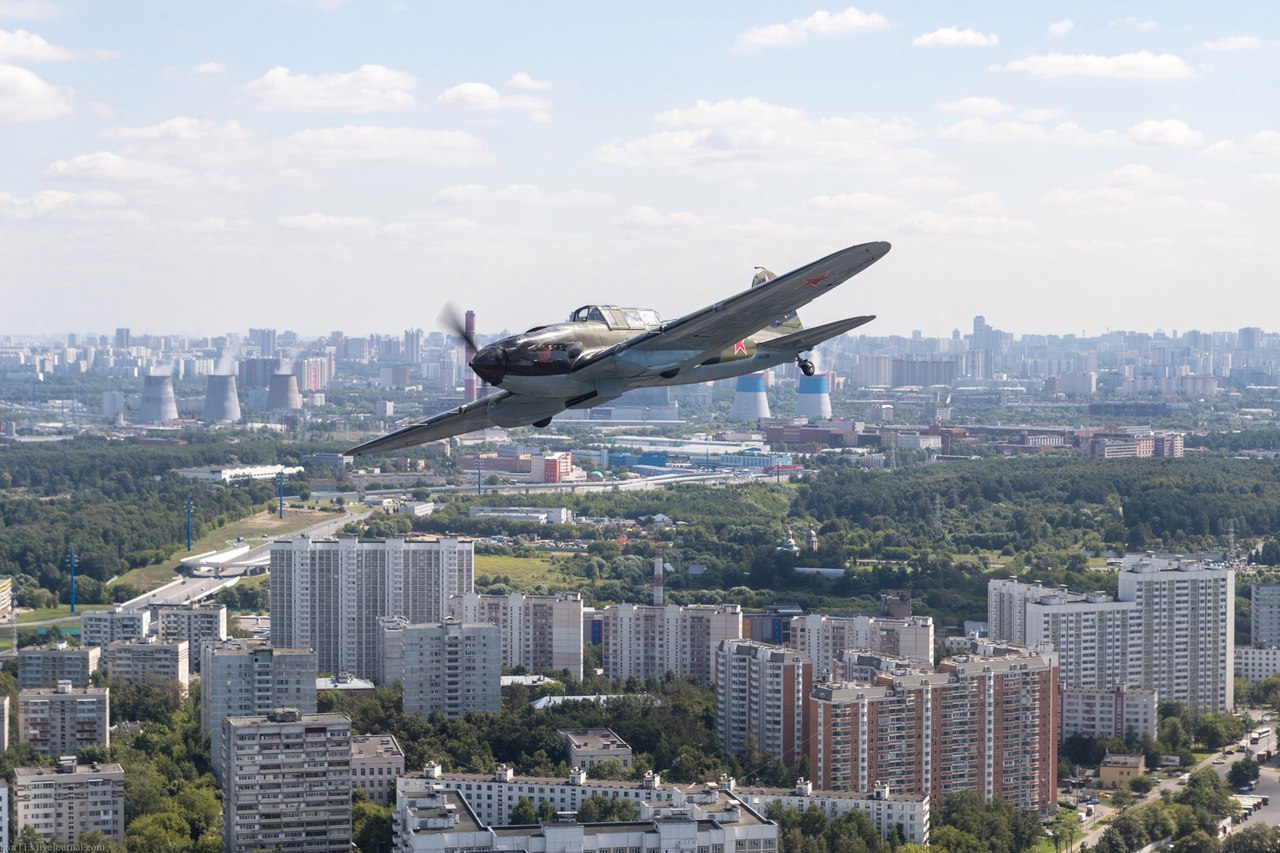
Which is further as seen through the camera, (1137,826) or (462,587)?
(462,587)

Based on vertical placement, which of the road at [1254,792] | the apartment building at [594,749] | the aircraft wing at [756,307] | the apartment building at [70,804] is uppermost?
the aircraft wing at [756,307]

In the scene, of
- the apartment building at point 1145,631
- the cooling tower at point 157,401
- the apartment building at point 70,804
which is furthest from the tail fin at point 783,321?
the cooling tower at point 157,401

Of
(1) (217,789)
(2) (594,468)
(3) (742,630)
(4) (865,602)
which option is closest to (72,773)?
(1) (217,789)

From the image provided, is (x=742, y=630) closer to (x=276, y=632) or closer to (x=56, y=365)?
(x=276, y=632)

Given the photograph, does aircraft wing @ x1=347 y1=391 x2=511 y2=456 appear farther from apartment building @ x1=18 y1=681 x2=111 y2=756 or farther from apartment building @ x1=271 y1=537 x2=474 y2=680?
apartment building @ x1=271 y1=537 x2=474 y2=680

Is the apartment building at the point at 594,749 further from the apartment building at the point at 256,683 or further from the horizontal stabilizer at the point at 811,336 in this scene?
the horizontal stabilizer at the point at 811,336

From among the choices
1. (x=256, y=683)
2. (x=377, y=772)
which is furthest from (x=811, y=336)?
(x=256, y=683)
